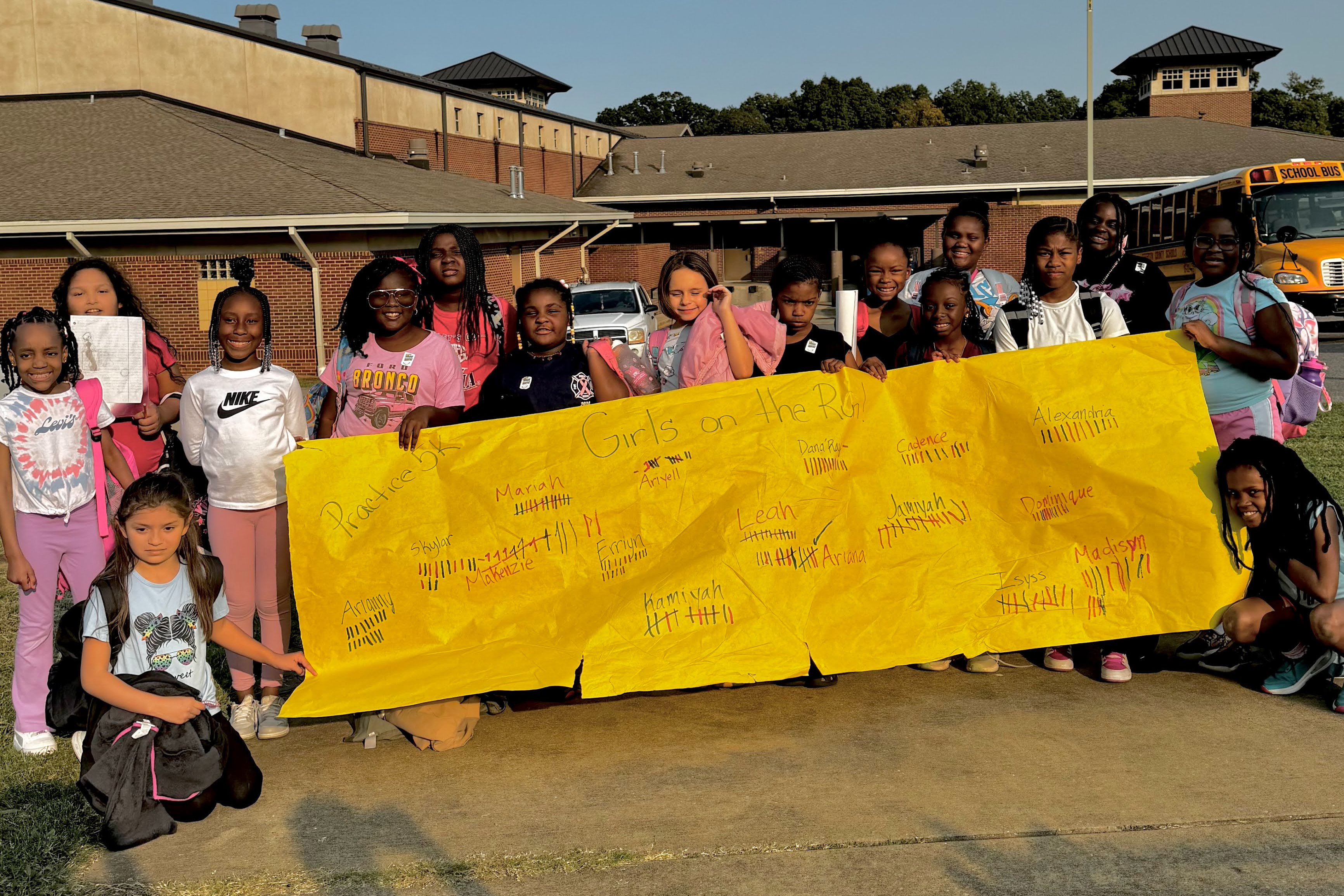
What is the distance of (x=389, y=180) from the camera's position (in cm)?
2527

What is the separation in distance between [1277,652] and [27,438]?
4.86m

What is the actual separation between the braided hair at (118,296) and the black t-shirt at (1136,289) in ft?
13.4

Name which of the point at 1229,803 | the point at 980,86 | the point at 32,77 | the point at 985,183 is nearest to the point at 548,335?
the point at 1229,803

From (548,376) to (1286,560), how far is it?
294 cm

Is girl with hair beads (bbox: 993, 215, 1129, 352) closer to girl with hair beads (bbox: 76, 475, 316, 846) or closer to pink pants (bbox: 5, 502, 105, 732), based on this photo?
girl with hair beads (bbox: 76, 475, 316, 846)

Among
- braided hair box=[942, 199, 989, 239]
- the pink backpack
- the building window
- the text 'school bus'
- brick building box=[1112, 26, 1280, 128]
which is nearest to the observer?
the pink backpack

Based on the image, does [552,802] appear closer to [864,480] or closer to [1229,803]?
[864,480]

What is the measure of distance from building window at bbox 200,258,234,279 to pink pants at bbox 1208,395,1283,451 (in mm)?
20793

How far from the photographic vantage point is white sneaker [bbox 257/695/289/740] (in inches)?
185

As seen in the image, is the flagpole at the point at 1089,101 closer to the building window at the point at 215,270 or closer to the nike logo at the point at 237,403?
the building window at the point at 215,270

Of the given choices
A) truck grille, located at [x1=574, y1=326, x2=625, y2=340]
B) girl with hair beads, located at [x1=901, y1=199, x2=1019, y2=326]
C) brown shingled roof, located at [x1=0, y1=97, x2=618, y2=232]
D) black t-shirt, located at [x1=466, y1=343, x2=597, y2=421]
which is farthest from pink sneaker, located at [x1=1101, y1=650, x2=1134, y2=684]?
brown shingled roof, located at [x1=0, y1=97, x2=618, y2=232]

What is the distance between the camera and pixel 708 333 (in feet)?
16.4

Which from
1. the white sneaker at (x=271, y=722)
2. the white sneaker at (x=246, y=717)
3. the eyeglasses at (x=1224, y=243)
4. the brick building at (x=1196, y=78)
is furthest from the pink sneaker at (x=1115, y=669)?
the brick building at (x=1196, y=78)

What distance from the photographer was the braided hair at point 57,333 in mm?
4512
